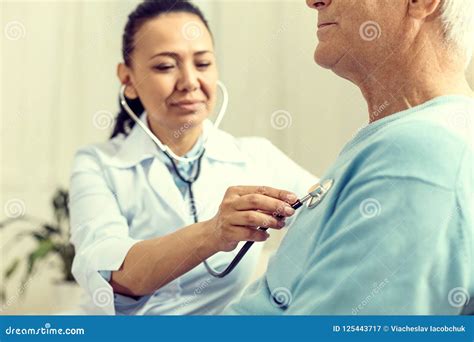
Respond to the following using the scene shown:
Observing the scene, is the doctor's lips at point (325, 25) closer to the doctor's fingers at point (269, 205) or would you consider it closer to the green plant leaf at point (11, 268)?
the doctor's fingers at point (269, 205)

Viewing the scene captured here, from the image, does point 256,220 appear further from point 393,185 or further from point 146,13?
point 146,13

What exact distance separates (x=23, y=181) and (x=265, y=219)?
551 millimetres

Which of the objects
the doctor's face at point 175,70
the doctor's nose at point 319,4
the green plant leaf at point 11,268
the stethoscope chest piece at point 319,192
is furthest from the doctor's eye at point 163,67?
the green plant leaf at point 11,268

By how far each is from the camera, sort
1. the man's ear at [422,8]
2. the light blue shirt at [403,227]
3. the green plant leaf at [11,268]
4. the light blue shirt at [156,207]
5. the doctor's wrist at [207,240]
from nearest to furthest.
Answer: the light blue shirt at [403,227]
the man's ear at [422,8]
the doctor's wrist at [207,240]
the light blue shirt at [156,207]
the green plant leaf at [11,268]

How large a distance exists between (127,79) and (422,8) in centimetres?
53

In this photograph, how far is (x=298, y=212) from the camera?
921mm

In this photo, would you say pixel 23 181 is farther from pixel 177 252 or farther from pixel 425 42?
pixel 425 42

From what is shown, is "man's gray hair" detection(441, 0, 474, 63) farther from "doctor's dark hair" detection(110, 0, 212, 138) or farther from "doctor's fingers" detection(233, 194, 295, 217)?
"doctor's dark hair" detection(110, 0, 212, 138)

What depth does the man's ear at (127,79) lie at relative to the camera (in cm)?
115

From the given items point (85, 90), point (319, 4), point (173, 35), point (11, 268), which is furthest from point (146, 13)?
point (11, 268)

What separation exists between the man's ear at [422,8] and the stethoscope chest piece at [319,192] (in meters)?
0.24

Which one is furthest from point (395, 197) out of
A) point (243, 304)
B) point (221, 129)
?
point (221, 129)

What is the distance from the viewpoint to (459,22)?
0.86 meters
